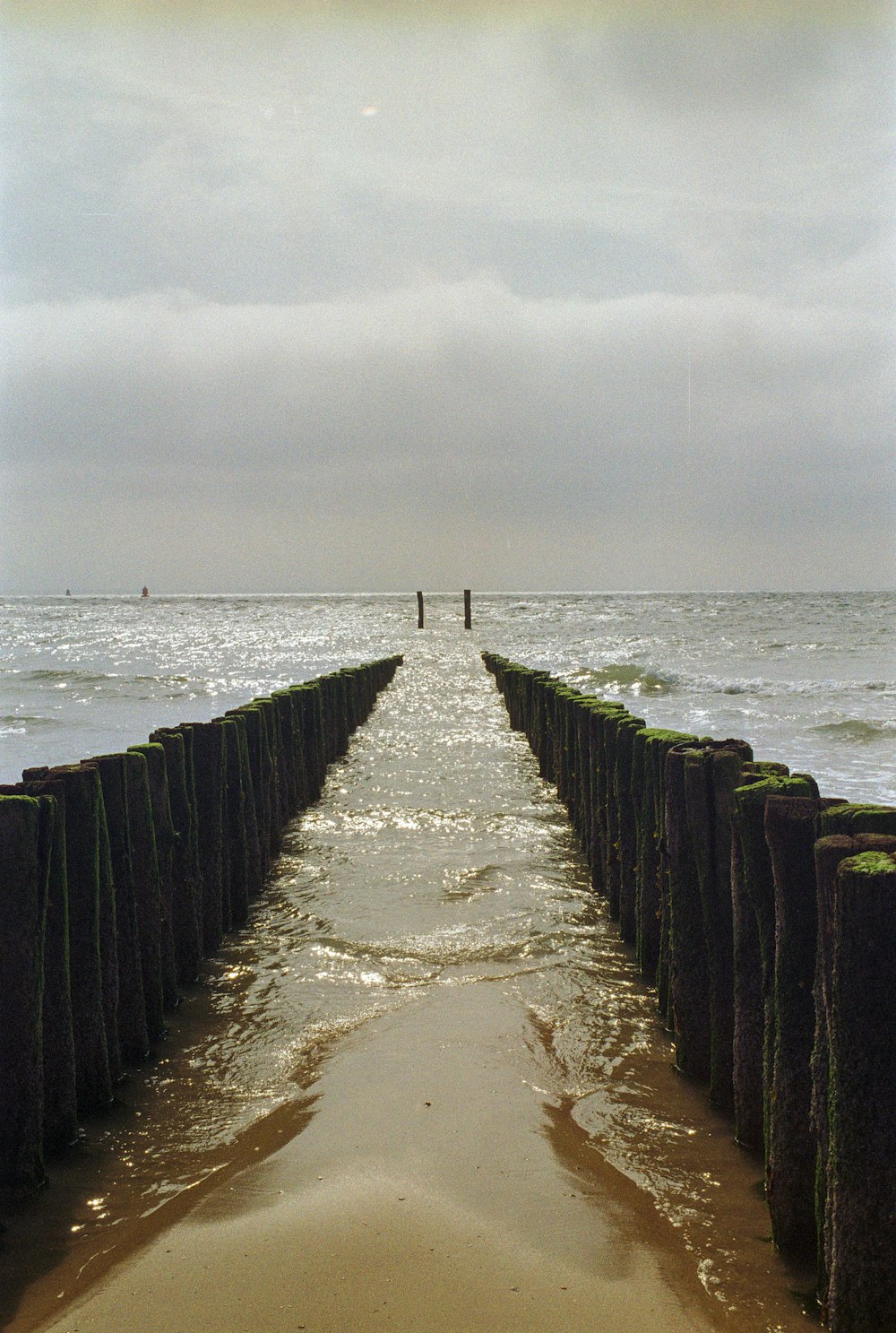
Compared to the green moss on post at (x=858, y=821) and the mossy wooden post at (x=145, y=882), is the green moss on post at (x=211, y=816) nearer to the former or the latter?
the mossy wooden post at (x=145, y=882)

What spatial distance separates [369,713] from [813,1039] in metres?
16.2

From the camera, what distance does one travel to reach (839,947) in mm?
2742

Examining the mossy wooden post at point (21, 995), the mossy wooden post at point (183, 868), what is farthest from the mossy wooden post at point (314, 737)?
the mossy wooden post at point (21, 995)

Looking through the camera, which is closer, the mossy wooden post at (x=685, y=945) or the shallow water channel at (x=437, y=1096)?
the shallow water channel at (x=437, y=1096)

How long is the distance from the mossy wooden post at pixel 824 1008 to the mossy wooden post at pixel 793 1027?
0.36ft

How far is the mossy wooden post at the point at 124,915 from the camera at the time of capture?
4.67 meters

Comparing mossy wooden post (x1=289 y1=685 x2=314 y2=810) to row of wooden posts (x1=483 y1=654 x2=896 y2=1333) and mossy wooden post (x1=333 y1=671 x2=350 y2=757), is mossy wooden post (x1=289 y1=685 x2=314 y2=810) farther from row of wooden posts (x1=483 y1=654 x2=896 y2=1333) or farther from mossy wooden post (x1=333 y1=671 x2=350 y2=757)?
row of wooden posts (x1=483 y1=654 x2=896 y2=1333)

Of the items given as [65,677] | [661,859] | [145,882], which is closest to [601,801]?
[661,859]

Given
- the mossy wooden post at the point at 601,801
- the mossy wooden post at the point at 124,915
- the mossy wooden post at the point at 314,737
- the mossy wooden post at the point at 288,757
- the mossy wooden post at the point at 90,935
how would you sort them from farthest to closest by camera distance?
the mossy wooden post at the point at 314,737, the mossy wooden post at the point at 288,757, the mossy wooden post at the point at 601,801, the mossy wooden post at the point at 124,915, the mossy wooden post at the point at 90,935

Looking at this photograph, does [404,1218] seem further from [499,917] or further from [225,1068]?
[499,917]

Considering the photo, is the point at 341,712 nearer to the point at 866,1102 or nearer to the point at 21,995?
the point at 21,995

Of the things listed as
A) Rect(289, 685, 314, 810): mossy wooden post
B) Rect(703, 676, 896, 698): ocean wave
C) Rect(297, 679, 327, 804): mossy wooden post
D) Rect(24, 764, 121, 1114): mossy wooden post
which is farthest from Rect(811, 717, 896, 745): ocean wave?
Rect(24, 764, 121, 1114): mossy wooden post

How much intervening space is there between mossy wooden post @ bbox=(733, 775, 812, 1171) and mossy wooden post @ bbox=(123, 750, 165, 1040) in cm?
272

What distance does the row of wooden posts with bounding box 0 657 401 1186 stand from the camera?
3.59 meters
